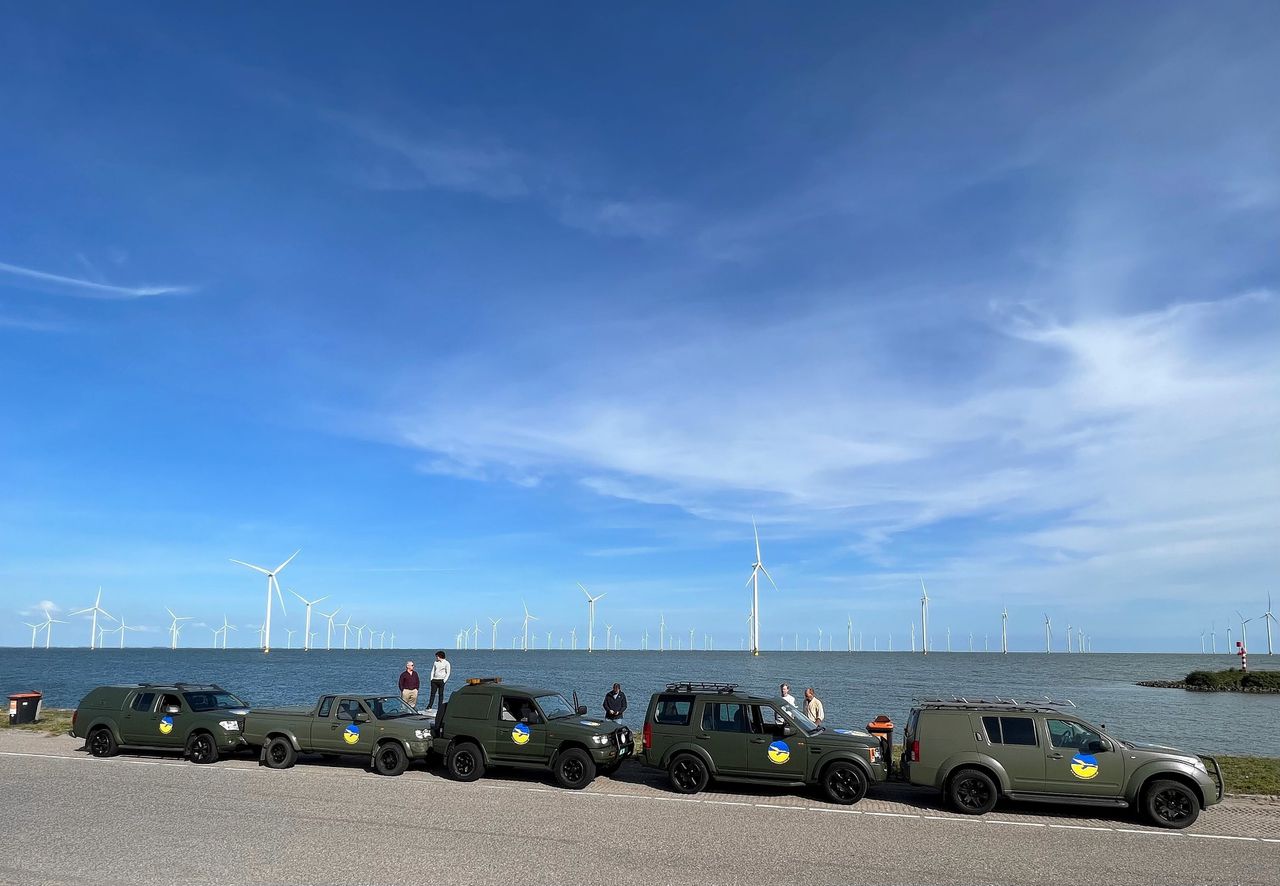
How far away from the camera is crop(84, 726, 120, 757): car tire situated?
2188 cm

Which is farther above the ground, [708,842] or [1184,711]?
[708,842]

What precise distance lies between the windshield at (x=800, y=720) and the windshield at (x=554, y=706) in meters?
4.66

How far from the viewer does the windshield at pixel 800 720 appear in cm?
1748

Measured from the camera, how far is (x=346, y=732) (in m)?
19.9

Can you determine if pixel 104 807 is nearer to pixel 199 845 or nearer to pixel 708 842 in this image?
pixel 199 845

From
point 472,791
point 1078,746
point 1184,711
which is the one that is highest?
point 1078,746

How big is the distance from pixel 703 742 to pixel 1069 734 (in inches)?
253

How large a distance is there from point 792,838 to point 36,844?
10.4 m

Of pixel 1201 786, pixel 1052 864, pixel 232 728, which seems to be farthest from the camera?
pixel 232 728

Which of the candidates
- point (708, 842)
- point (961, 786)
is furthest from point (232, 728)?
point (961, 786)

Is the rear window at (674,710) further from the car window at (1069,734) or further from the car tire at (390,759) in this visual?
the car window at (1069,734)

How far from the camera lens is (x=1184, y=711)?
217ft

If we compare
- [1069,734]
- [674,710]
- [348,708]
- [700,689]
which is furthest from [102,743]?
[1069,734]

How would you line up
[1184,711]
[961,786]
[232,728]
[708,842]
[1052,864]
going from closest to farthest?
[1052,864] → [708,842] → [961,786] → [232,728] → [1184,711]
